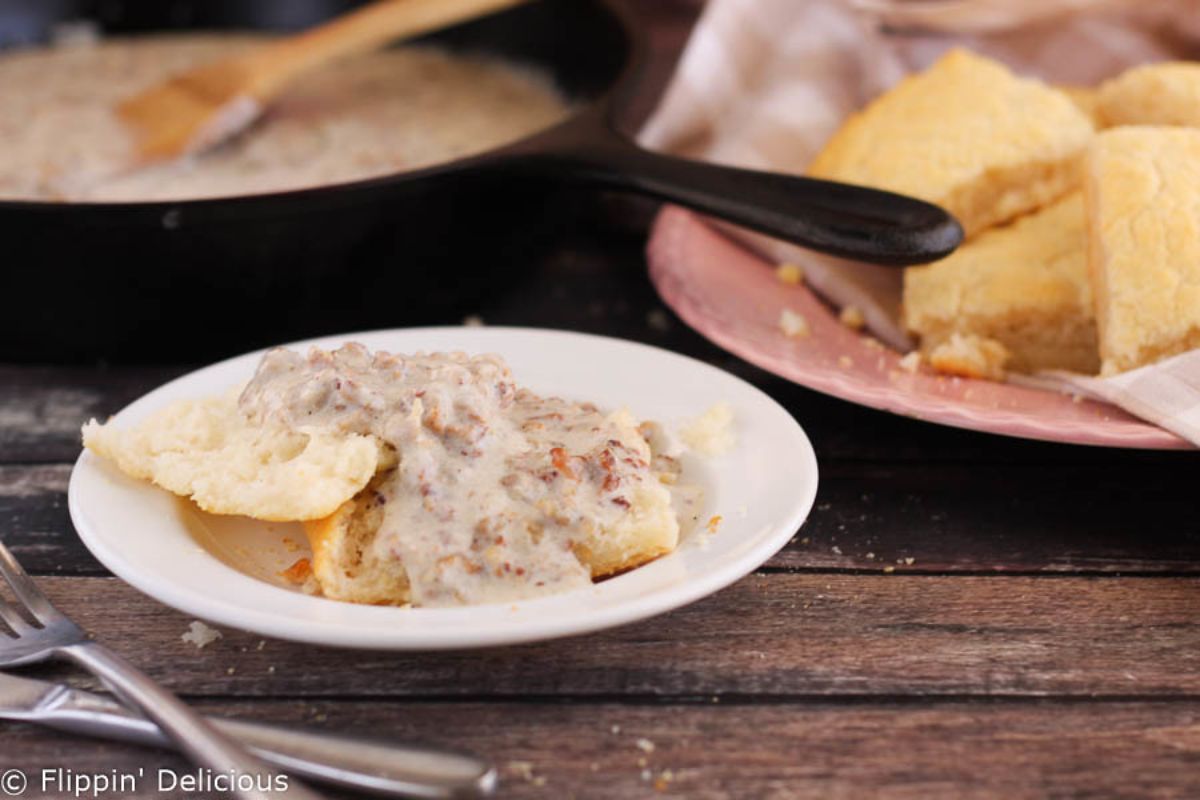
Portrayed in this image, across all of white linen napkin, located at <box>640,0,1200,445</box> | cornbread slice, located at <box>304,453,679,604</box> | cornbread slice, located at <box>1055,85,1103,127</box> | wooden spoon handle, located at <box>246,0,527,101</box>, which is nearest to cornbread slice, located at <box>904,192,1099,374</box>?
cornbread slice, located at <box>1055,85,1103,127</box>

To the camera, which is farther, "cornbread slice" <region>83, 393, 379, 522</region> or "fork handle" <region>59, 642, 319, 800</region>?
"cornbread slice" <region>83, 393, 379, 522</region>

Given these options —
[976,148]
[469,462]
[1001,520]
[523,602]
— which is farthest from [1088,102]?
[523,602]

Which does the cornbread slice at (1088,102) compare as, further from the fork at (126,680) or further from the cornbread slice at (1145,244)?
→ the fork at (126,680)

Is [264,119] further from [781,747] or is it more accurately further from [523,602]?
[781,747]

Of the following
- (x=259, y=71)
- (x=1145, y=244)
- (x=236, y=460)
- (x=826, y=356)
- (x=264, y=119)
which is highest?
(x=1145, y=244)

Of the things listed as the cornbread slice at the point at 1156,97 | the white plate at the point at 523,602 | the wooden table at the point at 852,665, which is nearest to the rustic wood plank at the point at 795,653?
the wooden table at the point at 852,665

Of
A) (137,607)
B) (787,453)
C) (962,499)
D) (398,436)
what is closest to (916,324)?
(962,499)

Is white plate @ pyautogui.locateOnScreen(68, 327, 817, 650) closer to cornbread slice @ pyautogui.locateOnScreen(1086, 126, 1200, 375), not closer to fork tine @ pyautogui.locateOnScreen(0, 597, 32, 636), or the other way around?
fork tine @ pyautogui.locateOnScreen(0, 597, 32, 636)
